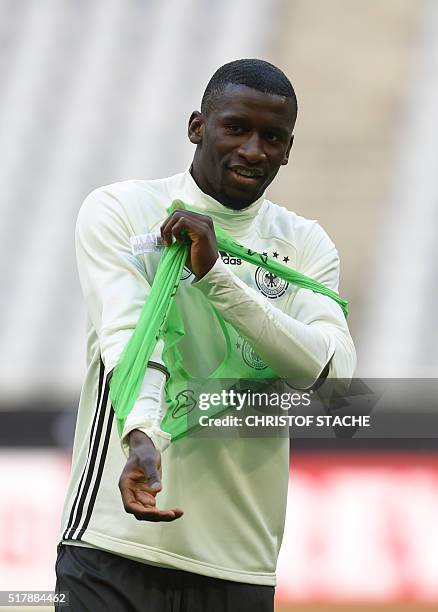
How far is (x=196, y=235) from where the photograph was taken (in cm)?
189

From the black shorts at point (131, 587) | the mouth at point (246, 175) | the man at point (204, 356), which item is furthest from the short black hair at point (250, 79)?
the black shorts at point (131, 587)

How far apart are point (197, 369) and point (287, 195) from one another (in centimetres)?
622

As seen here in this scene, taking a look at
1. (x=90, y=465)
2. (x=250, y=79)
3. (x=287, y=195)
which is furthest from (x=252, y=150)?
(x=287, y=195)

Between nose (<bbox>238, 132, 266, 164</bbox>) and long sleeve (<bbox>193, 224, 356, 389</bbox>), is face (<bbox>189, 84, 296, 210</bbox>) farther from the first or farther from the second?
long sleeve (<bbox>193, 224, 356, 389</bbox>)

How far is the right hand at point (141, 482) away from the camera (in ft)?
5.62

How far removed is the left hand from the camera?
1.89 metres

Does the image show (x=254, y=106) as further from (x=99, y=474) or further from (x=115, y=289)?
(x=99, y=474)

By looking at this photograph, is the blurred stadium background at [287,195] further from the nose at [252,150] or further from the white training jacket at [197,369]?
the nose at [252,150]

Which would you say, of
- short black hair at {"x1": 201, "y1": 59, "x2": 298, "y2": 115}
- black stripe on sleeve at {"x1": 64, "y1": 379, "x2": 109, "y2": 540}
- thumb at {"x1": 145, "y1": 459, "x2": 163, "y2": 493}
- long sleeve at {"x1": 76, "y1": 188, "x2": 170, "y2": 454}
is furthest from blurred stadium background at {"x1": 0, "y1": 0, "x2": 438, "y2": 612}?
thumb at {"x1": 145, "y1": 459, "x2": 163, "y2": 493}

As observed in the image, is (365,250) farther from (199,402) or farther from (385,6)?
(199,402)

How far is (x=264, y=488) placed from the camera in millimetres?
2092

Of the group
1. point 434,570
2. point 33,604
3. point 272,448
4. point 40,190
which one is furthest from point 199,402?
point 40,190

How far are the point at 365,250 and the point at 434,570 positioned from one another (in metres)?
3.57

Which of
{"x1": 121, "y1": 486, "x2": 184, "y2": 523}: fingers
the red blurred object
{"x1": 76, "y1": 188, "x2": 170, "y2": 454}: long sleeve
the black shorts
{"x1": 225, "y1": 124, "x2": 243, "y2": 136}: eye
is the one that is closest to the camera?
{"x1": 121, "y1": 486, "x2": 184, "y2": 523}: fingers
